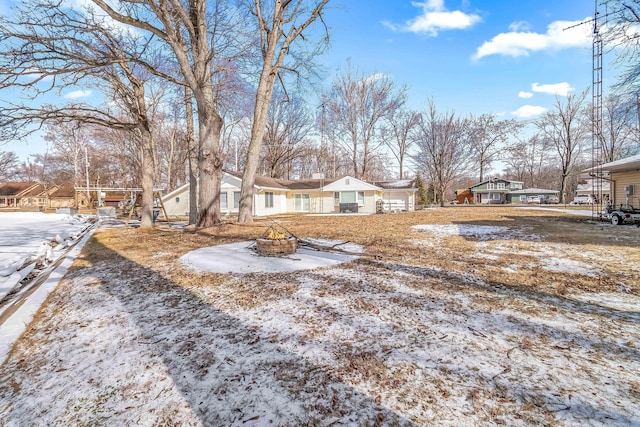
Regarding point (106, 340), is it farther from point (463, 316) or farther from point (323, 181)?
point (323, 181)

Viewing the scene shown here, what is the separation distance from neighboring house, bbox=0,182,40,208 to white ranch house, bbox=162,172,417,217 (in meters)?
36.3

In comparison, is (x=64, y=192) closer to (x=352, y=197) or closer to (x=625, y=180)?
(x=352, y=197)

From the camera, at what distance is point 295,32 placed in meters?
11.6

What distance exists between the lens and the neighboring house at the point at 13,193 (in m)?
41.1

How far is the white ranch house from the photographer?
21562 mm

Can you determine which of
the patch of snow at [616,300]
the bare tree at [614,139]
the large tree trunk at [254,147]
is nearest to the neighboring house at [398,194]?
the bare tree at [614,139]

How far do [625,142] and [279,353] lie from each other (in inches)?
1831

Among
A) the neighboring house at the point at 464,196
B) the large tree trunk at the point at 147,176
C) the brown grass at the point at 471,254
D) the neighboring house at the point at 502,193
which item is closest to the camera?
the brown grass at the point at 471,254

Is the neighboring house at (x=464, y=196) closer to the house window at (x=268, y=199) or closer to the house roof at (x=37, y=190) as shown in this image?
the house window at (x=268, y=199)

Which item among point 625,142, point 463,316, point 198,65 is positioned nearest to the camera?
point 463,316

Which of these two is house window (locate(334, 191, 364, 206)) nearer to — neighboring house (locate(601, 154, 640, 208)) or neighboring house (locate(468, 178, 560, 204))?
neighboring house (locate(601, 154, 640, 208))

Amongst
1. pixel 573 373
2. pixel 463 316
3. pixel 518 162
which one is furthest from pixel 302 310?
pixel 518 162

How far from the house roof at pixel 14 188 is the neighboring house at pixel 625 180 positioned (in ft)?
209

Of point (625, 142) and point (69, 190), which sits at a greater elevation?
point (625, 142)
